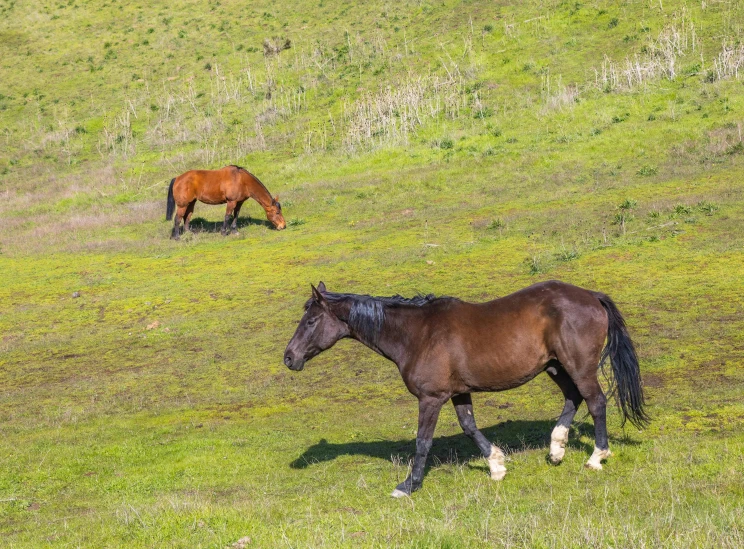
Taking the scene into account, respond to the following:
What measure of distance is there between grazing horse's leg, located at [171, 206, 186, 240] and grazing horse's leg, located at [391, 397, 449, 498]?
2206 cm

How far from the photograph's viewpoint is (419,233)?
1006 inches

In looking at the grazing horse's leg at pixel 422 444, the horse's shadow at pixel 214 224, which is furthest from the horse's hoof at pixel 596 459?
the horse's shadow at pixel 214 224

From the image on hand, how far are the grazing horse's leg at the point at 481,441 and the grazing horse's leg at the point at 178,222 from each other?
21888 mm

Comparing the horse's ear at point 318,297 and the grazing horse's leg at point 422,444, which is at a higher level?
the horse's ear at point 318,297

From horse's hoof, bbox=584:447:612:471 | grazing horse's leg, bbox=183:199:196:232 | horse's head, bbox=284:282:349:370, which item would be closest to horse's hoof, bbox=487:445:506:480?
horse's hoof, bbox=584:447:612:471

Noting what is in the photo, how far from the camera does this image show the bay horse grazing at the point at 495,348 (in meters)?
9.12

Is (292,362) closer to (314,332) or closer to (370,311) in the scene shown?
(314,332)

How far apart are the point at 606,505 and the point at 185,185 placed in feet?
85.1

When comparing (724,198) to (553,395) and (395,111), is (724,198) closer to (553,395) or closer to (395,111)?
(553,395)

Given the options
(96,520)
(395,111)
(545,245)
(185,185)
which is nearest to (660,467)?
(96,520)

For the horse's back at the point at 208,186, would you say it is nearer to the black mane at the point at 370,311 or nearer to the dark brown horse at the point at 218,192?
the dark brown horse at the point at 218,192

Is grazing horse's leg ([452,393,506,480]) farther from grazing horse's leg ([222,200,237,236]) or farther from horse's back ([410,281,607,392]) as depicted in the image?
grazing horse's leg ([222,200,237,236])

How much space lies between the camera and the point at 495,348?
919 cm

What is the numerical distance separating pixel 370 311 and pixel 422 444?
5.72 ft
